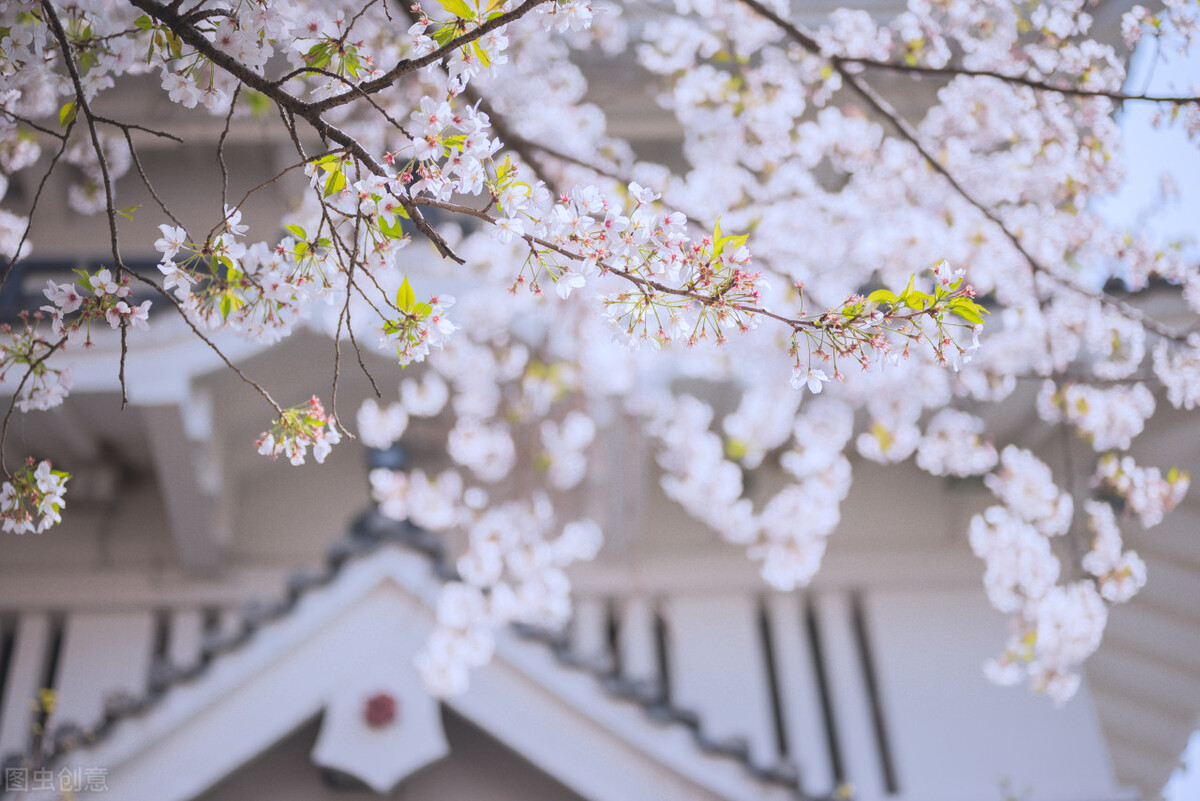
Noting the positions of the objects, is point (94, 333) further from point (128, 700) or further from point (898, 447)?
point (898, 447)

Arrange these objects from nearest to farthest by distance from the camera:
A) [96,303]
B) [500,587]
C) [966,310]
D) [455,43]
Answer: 1. [455,43]
2. [966,310]
3. [96,303]
4. [500,587]

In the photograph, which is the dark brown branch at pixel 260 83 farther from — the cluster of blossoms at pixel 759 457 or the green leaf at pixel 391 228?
the cluster of blossoms at pixel 759 457

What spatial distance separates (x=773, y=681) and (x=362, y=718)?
2.87 metres

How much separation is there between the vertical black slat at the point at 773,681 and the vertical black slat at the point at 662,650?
1.91ft

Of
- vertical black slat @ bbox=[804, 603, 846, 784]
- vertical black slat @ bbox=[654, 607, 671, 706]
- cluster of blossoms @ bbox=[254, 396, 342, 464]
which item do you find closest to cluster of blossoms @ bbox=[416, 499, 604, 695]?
vertical black slat @ bbox=[654, 607, 671, 706]

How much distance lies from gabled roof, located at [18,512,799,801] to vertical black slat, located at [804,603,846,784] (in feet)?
6.42

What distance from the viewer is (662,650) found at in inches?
229

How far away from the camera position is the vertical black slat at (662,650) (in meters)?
5.69

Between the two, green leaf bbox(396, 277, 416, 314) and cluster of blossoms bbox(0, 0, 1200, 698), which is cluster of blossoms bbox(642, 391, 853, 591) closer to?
cluster of blossoms bbox(0, 0, 1200, 698)

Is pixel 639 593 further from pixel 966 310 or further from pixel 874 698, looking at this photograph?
pixel 966 310

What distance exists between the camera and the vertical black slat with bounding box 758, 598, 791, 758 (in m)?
5.50

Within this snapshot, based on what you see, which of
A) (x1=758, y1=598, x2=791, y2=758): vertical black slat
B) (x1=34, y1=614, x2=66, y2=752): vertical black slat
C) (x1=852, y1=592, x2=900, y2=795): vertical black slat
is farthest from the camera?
(x1=34, y1=614, x2=66, y2=752): vertical black slat

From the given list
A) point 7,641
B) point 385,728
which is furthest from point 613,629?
point 7,641

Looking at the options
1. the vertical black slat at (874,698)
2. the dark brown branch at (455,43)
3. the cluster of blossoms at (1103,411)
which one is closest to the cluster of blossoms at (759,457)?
the vertical black slat at (874,698)
